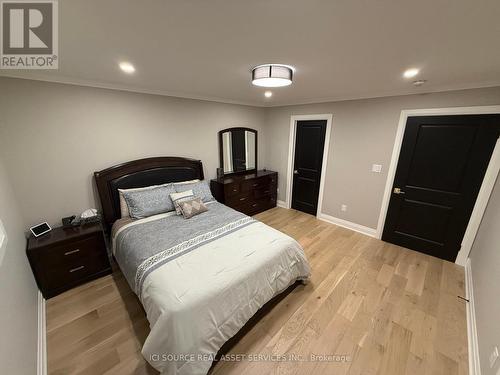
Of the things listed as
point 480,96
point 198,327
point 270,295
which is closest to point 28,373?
point 198,327

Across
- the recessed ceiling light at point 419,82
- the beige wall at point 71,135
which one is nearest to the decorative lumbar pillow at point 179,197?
the beige wall at point 71,135

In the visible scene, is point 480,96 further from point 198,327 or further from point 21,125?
point 21,125

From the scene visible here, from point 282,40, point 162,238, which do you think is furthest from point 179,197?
point 282,40

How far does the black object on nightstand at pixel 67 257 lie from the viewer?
71.6 inches

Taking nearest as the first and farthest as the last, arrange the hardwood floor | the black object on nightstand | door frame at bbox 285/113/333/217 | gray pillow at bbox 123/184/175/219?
the hardwood floor < the black object on nightstand < gray pillow at bbox 123/184/175/219 < door frame at bbox 285/113/333/217

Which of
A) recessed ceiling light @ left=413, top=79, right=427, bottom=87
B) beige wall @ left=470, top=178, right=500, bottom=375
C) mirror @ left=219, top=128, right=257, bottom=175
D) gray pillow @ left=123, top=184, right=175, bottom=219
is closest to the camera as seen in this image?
beige wall @ left=470, top=178, right=500, bottom=375

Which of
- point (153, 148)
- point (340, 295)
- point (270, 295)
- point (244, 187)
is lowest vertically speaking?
point (340, 295)

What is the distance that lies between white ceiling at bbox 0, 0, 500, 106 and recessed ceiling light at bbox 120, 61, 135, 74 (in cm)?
5

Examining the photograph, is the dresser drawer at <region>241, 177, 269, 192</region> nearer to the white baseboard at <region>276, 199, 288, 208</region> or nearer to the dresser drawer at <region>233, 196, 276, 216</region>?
the dresser drawer at <region>233, 196, 276, 216</region>

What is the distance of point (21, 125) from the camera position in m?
1.84

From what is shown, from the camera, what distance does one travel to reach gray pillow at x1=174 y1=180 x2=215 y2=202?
9.02ft

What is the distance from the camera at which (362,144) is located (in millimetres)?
3000

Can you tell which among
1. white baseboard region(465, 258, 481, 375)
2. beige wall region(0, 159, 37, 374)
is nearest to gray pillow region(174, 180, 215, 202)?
beige wall region(0, 159, 37, 374)

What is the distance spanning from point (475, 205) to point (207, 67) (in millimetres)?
3388
